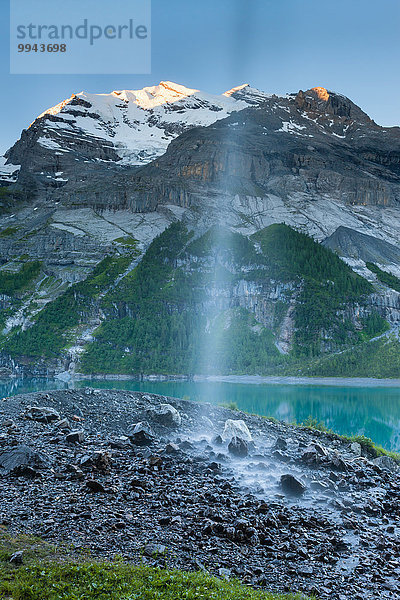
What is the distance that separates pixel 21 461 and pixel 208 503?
6.84 metres

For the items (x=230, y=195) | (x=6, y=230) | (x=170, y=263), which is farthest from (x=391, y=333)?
(x=6, y=230)

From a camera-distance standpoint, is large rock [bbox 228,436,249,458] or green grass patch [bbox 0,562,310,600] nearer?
green grass patch [bbox 0,562,310,600]

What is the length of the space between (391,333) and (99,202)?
133 metres

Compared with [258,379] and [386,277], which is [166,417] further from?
[386,277]

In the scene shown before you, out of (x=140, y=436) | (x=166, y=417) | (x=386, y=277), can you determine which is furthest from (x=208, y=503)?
(x=386, y=277)

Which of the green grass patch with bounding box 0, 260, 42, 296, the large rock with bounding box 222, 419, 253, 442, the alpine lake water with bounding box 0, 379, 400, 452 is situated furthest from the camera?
the green grass patch with bounding box 0, 260, 42, 296

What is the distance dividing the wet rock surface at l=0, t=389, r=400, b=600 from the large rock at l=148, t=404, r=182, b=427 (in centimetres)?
181

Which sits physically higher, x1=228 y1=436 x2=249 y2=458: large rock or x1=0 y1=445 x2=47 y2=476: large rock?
x1=0 y1=445 x2=47 y2=476: large rock

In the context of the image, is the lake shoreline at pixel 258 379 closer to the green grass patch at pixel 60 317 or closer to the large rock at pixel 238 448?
the green grass patch at pixel 60 317

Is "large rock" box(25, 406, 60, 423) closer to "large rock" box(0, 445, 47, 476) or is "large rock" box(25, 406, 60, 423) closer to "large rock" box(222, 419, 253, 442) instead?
"large rock" box(0, 445, 47, 476)

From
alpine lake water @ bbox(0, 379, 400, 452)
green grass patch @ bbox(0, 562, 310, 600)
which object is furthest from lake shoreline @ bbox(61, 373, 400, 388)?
green grass patch @ bbox(0, 562, 310, 600)

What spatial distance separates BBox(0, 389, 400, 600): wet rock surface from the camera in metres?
10.5

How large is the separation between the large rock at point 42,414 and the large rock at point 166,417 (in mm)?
6143

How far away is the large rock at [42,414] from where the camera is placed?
22.4 m
